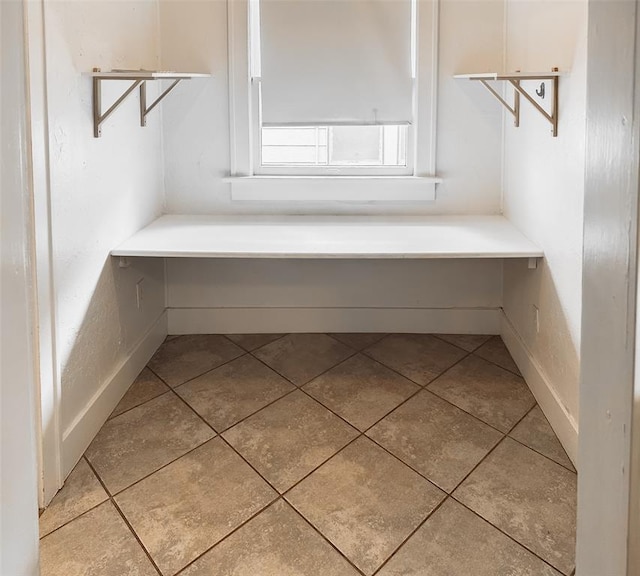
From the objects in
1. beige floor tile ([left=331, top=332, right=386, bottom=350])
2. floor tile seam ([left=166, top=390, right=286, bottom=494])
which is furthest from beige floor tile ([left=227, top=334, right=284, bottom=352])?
floor tile seam ([left=166, top=390, right=286, bottom=494])

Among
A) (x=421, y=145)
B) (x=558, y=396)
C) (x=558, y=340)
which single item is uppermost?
(x=421, y=145)

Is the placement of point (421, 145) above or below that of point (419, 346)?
above

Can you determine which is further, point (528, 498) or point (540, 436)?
point (540, 436)

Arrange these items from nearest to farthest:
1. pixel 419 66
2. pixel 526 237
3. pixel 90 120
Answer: pixel 90 120 → pixel 526 237 → pixel 419 66

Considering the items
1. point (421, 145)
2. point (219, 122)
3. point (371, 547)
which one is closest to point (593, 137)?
point (371, 547)

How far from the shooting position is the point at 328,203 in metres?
2.87

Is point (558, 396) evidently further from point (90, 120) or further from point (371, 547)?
point (90, 120)

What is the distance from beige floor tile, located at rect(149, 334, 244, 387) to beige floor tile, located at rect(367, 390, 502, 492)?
0.89 m

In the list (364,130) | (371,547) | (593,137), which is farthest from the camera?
(364,130)

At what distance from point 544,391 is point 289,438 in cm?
96

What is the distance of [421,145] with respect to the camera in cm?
278

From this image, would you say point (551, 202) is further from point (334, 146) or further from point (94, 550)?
point (94, 550)

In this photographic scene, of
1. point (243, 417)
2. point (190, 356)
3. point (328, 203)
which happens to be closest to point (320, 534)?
point (243, 417)

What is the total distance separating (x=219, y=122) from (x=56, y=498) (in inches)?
71.9
